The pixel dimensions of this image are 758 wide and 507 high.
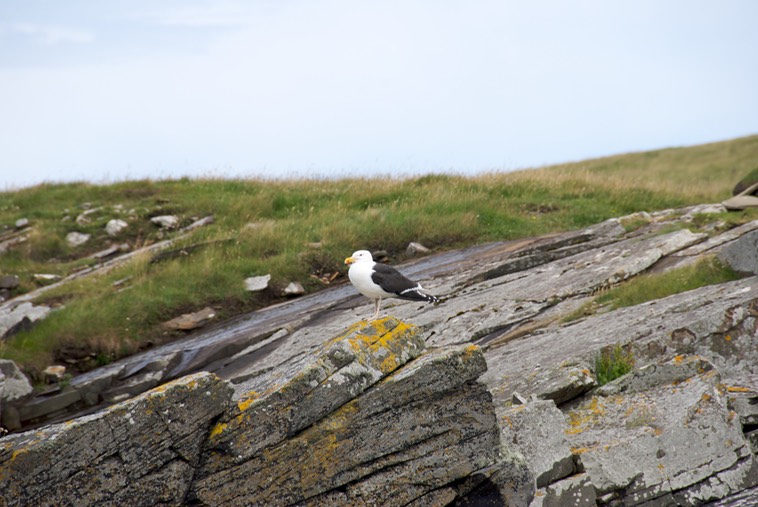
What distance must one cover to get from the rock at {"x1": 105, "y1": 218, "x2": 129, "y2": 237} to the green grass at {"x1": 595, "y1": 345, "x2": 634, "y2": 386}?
75.3 ft

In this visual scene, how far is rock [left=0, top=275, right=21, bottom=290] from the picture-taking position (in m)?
27.2

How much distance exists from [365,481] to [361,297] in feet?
38.8

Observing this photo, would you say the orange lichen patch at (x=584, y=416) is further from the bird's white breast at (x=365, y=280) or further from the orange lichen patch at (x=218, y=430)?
the orange lichen patch at (x=218, y=430)

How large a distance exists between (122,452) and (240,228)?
21439mm

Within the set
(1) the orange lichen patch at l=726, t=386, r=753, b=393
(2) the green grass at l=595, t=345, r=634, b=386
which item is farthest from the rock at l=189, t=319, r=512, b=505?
(1) the orange lichen patch at l=726, t=386, r=753, b=393

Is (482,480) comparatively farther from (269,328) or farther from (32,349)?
(32,349)

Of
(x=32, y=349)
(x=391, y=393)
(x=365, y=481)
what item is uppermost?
(x=391, y=393)

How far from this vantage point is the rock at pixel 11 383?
64.0 ft

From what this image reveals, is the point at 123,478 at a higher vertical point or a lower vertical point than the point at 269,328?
higher

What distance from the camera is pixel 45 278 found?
28047 mm

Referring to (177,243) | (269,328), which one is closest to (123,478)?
(269,328)

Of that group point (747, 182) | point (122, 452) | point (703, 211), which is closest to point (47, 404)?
point (122, 452)

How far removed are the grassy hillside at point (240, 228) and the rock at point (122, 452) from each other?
13.0 metres

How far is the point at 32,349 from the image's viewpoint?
21.8 meters
